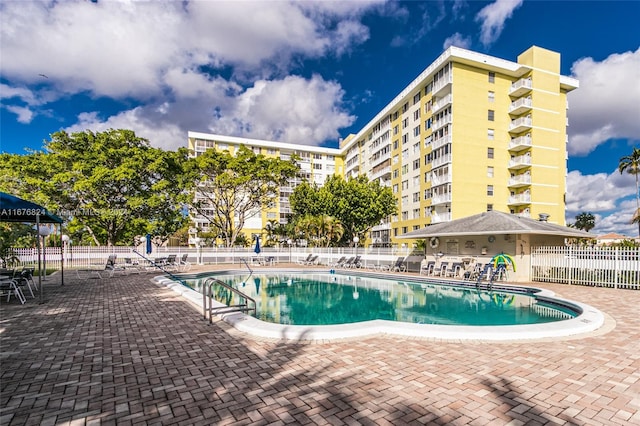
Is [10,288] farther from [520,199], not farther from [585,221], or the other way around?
[585,221]

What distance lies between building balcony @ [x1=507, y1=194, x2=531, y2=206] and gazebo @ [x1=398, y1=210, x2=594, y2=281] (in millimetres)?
19144

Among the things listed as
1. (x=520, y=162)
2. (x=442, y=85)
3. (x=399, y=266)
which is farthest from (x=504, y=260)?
(x=442, y=85)

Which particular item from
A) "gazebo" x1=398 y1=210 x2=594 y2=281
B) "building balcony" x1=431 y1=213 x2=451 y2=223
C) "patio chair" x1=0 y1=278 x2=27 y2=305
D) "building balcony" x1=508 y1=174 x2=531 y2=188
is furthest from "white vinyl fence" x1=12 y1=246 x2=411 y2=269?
"building balcony" x1=508 y1=174 x2=531 y2=188

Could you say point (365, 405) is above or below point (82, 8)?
below

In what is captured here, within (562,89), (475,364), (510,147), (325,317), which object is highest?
(562,89)

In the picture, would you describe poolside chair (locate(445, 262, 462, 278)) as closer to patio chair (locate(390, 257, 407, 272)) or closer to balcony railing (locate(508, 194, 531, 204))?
patio chair (locate(390, 257, 407, 272))

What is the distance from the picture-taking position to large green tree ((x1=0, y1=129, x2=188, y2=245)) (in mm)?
25906

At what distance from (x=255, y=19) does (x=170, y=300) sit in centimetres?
1093

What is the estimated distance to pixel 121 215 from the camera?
90.2 ft

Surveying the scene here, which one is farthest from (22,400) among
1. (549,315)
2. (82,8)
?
(82,8)

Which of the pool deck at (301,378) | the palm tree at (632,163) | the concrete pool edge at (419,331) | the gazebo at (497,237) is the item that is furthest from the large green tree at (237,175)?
the palm tree at (632,163)

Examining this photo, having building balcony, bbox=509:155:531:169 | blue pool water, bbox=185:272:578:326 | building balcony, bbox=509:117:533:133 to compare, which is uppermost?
building balcony, bbox=509:117:533:133

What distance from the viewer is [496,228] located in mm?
14734

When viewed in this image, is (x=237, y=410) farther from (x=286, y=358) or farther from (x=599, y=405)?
(x=599, y=405)
